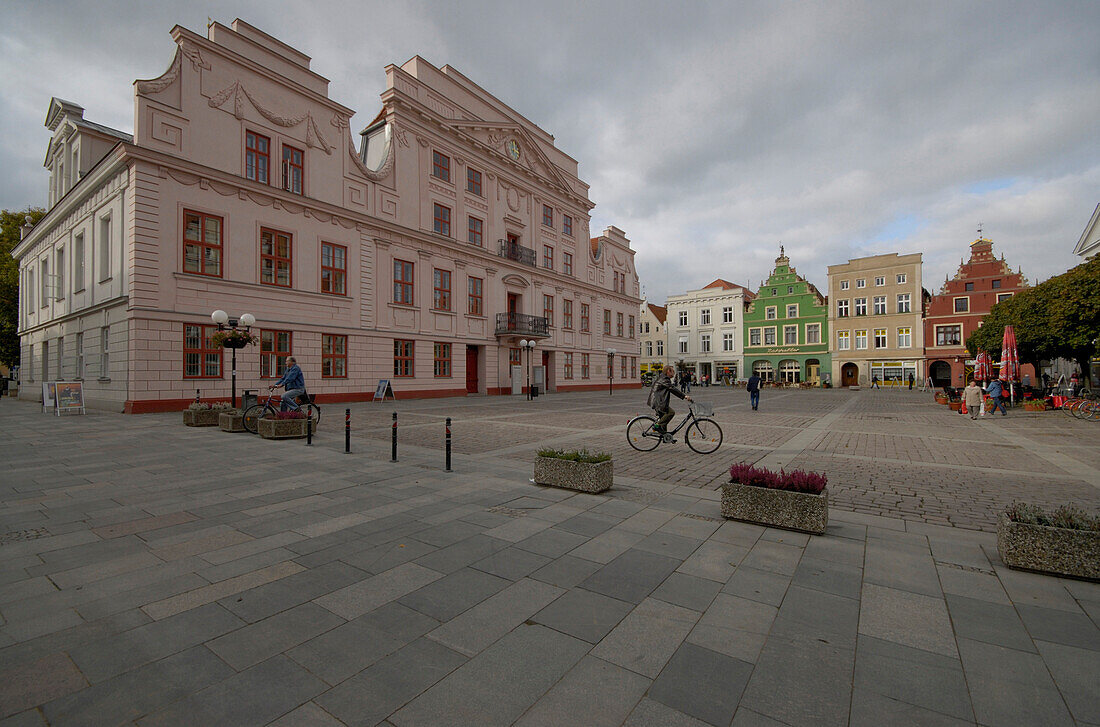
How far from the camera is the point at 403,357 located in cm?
2717

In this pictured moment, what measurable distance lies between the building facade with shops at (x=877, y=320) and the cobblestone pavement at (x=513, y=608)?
5358cm

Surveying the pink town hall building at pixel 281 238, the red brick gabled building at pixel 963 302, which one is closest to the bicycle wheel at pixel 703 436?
the pink town hall building at pixel 281 238

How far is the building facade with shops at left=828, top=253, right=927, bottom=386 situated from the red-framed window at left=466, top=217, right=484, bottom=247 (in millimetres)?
43221

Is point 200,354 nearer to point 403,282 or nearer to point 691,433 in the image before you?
point 403,282

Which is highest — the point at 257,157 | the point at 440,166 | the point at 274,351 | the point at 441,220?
the point at 440,166

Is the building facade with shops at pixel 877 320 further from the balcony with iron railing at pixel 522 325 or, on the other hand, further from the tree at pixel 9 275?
the tree at pixel 9 275

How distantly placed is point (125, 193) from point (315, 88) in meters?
9.72

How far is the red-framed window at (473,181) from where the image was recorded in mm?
32094

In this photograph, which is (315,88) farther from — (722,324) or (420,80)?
(722,324)

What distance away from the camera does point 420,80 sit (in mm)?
28531

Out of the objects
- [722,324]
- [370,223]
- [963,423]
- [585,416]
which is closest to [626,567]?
[585,416]

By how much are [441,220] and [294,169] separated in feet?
29.4

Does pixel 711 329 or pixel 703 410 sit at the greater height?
pixel 711 329

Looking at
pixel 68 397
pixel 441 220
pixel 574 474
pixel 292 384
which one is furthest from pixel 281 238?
pixel 574 474
